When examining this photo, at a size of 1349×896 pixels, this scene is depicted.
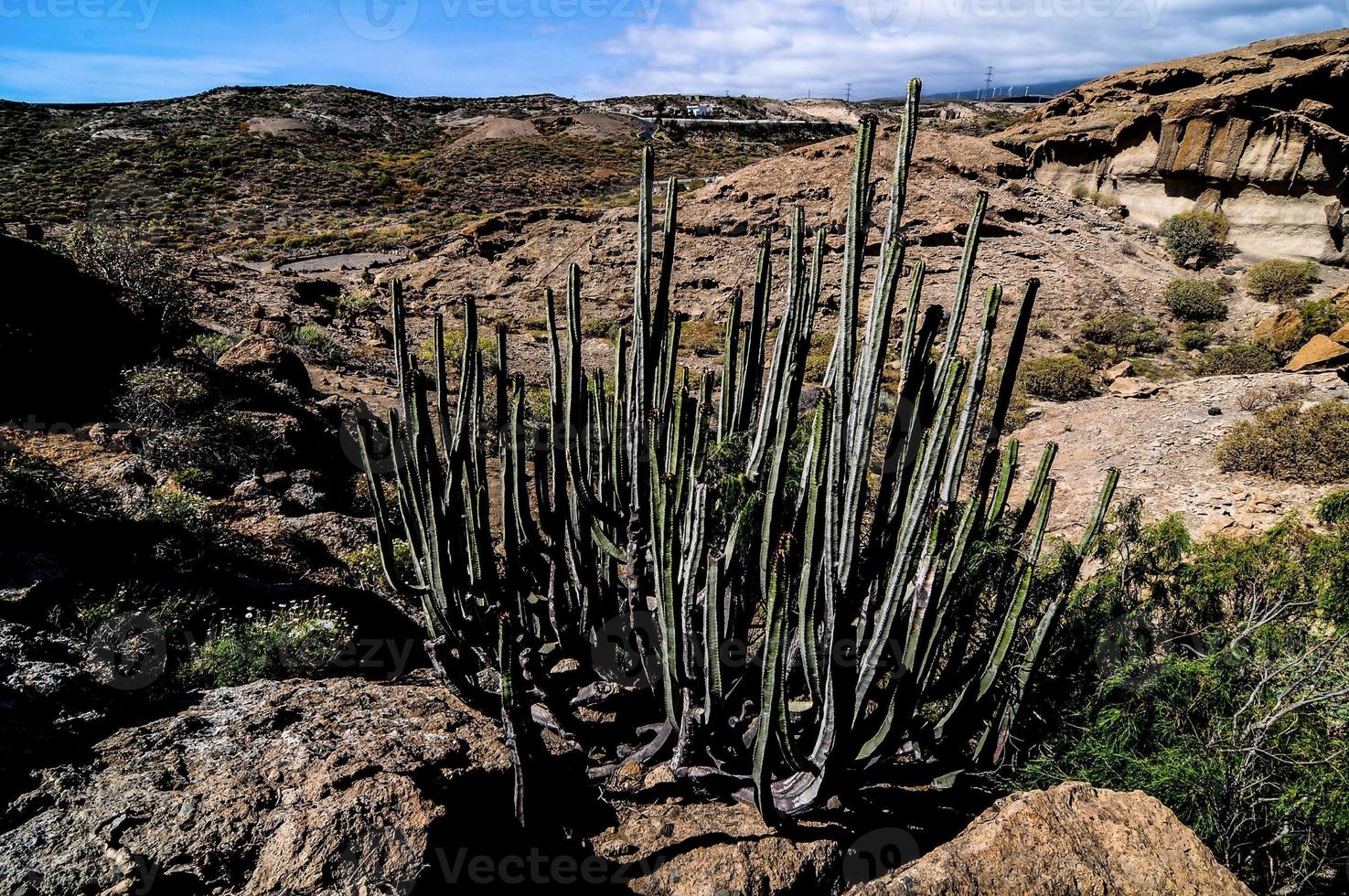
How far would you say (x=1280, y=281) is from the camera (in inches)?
651

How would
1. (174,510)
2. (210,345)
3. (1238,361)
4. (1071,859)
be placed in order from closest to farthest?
1. (1071,859)
2. (174,510)
3. (210,345)
4. (1238,361)

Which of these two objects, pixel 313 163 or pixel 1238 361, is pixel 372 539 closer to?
pixel 1238 361

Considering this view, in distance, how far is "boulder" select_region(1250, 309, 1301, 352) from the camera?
13727 millimetres

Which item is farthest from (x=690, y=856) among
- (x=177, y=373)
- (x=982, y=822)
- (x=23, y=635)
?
(x=177, y=373)

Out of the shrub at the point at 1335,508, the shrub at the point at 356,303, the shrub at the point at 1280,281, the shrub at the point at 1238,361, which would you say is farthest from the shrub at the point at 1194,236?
the shrub at the point at 356,303

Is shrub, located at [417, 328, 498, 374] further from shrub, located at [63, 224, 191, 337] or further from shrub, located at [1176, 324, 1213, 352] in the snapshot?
shrub, located at [1176, 324, 1213, 352]

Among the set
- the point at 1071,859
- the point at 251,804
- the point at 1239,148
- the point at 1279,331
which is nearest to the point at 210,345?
the point at 251,804

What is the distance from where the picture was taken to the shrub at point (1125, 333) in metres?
15.2

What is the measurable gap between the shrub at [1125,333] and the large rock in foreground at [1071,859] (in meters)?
15.1

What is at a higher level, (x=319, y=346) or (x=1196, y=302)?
(x=1196, y=302)

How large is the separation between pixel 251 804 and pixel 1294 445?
38.1 ft

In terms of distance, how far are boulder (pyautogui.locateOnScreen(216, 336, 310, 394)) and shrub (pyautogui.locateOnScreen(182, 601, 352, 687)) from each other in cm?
604

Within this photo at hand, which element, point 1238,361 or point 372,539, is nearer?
point 372,539

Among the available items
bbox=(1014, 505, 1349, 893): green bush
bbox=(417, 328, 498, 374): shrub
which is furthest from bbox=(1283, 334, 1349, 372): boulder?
bbox=(417, 328, 498, 374): shrub
